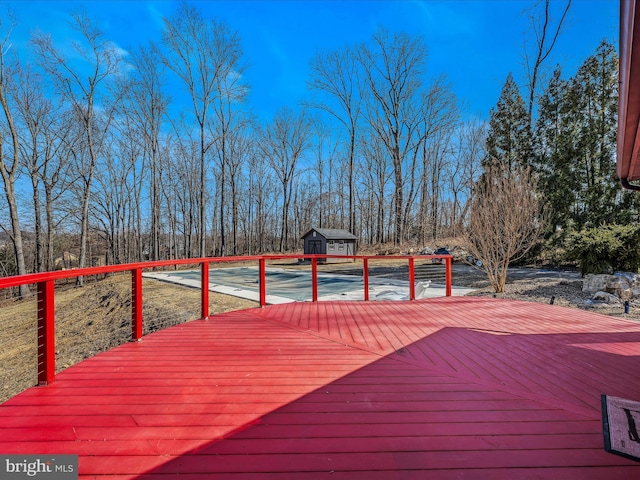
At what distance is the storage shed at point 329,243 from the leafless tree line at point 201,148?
507 cm

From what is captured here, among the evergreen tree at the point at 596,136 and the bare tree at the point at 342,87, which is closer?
the evergreen tree at the point at 596,136

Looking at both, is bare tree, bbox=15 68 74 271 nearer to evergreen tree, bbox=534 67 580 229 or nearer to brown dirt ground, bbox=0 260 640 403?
brown dirt ground, bbox=0 260 640 403

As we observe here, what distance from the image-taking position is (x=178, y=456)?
147 cm

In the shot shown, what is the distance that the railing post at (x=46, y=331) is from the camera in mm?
2150

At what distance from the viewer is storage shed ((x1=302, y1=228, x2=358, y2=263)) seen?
19.8m

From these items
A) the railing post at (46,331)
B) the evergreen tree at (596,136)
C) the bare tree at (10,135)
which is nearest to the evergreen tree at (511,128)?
the evergreen tree at (596,136)

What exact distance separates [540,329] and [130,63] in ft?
72.1

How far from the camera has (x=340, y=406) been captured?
191 cm

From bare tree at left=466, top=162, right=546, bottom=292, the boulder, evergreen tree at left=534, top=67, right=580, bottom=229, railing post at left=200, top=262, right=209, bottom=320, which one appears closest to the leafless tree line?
bare tree at left=466, top=162, right=546, bottom=292

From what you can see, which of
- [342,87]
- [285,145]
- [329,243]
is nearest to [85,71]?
[285,145]

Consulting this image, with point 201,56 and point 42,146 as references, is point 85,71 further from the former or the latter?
point 201,56

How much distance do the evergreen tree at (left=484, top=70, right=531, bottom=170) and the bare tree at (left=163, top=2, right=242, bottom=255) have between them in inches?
566

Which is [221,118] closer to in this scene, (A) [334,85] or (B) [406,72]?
(A) [334,85]

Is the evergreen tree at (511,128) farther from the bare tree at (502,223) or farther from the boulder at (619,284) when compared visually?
the boulder at (619,284)
